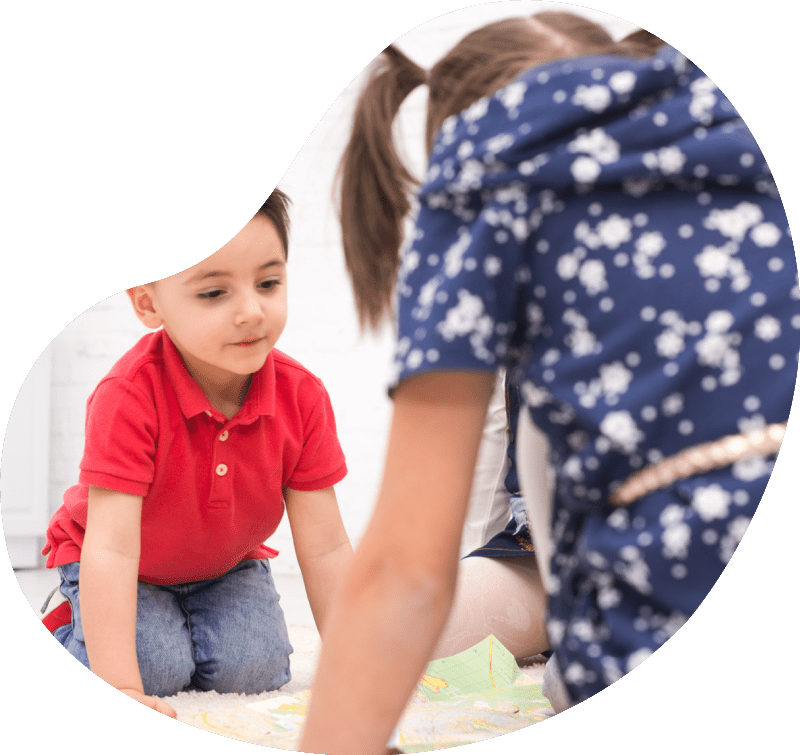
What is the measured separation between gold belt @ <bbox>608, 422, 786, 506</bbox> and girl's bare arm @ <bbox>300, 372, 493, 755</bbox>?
75mm

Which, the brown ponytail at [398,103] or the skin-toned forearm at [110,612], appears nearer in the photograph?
the brown ponytail at [398,103]

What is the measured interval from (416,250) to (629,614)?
19 cm

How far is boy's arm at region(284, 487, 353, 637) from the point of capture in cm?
59

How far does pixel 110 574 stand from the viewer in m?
0.60

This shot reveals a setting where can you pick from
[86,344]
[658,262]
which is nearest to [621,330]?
[658,262]

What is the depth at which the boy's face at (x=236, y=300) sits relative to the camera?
1.91ft

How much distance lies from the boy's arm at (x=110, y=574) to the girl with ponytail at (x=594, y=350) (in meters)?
0.29

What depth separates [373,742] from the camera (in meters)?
0.36

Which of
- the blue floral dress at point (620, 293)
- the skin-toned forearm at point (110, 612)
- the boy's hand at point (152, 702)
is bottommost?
the boy's hand at point (152, 702)

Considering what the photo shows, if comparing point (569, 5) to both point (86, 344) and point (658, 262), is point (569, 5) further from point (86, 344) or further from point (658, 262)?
point (86, 344)

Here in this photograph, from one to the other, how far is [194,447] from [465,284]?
335 mm

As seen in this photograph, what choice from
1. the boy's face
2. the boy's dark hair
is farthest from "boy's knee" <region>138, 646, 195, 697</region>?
the boy's dark hair

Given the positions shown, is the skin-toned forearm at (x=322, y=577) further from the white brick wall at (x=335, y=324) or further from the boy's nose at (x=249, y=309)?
the boy's nose at (x=249, y=309)

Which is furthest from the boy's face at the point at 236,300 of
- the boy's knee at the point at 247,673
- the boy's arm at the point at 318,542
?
the boy's knee at the point at 247,673
